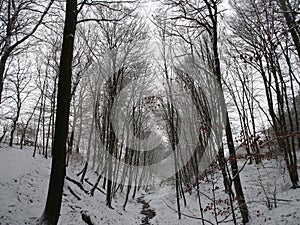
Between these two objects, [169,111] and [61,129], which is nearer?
[61,129]

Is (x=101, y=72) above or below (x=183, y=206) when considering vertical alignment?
above

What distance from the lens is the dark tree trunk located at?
5.04 meters

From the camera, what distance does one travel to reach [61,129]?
213 inches

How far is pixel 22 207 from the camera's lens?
617 centimetres

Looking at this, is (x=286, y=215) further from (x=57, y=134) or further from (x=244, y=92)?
(x=244, y=92)

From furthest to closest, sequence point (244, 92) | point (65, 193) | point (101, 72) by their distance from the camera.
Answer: point (244, 92) → point (101, 72) → point (65, 193)

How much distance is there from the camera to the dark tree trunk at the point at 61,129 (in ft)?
16.5

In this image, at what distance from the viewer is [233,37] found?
10.1 meters

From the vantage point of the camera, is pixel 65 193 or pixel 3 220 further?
pixel 65 193

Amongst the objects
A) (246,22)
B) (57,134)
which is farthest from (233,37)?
(57,134)

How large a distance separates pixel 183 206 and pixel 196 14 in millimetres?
11979

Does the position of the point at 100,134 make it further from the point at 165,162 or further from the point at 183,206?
the point at 165,162

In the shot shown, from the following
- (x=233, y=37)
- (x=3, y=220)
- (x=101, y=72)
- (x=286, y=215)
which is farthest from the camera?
(x=101, y=72)

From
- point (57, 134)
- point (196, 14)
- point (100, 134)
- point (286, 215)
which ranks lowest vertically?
point (286, 215)
